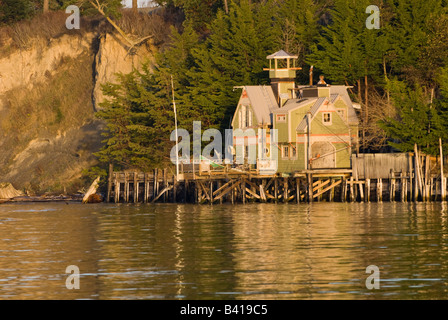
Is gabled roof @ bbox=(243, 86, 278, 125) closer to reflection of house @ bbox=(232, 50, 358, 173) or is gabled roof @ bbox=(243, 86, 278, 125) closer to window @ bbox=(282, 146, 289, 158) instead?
reflection of house @ bbox=(232, 50, 358, 173)

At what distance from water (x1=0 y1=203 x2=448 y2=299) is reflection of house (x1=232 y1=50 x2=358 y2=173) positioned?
1212 cm

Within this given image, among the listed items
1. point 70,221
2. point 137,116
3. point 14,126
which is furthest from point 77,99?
point 70,221

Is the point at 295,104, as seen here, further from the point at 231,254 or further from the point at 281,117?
the point at 231,254

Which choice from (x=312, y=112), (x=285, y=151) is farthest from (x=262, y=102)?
(x=312, y=112)

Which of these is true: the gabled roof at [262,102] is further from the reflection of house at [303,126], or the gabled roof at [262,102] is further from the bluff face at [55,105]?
the bluff face at [55,105]

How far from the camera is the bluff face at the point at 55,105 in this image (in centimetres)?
9056

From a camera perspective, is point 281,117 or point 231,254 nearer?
point 231,254

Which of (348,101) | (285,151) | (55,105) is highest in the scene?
(55,105)

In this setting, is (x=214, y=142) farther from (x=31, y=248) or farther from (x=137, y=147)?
(x=31, y=248)

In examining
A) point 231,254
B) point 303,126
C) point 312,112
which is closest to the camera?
point 231,254

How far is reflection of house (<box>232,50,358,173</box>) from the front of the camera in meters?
67.0

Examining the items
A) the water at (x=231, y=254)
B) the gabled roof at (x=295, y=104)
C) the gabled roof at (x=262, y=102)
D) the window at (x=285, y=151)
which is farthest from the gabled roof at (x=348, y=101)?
the water at (x=231, y=254)

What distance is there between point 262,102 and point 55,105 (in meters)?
37.9

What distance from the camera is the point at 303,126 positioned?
66.8 meters
